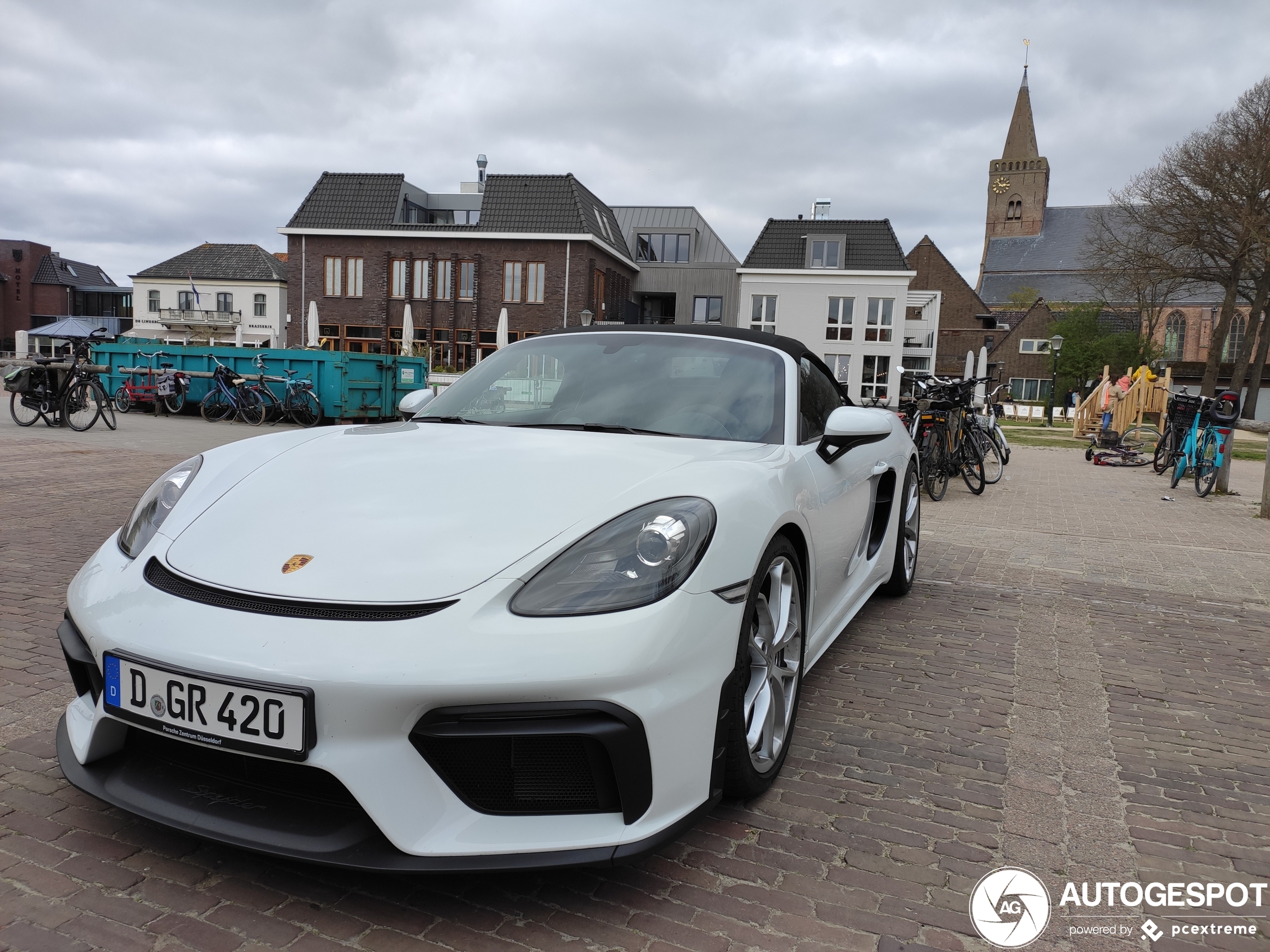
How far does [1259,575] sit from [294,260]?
1758 inches

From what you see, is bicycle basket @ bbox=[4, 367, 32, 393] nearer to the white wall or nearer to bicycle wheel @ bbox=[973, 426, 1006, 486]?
bicycle wheel @ bbox=[973, 426, 1006, 486]

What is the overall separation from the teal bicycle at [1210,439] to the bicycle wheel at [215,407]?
55.7ft

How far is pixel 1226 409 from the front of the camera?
451 inches

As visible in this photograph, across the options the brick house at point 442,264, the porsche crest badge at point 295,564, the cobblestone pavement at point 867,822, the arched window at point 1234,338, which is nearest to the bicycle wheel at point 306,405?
the cobblestone pavement at point 867,822

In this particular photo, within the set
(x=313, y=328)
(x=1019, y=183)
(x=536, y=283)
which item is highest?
(x=1019, y=183)

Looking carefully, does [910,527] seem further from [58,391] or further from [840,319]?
[840,319]

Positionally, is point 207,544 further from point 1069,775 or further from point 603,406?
point 1069,775

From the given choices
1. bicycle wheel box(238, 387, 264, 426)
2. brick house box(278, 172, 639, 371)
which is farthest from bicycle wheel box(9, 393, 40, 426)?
brick house box(278, 172, 639, 371)

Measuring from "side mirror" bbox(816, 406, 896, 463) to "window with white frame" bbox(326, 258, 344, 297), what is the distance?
44736 millimetres

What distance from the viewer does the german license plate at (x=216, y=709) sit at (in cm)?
174

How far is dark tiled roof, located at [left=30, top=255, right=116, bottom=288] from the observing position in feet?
249

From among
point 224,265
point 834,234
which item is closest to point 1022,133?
point 834,234

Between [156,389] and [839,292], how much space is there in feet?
111

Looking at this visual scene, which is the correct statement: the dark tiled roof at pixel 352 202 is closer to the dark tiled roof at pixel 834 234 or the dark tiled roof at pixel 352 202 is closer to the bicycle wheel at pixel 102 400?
the dark tiled roof at pixel 834 234
